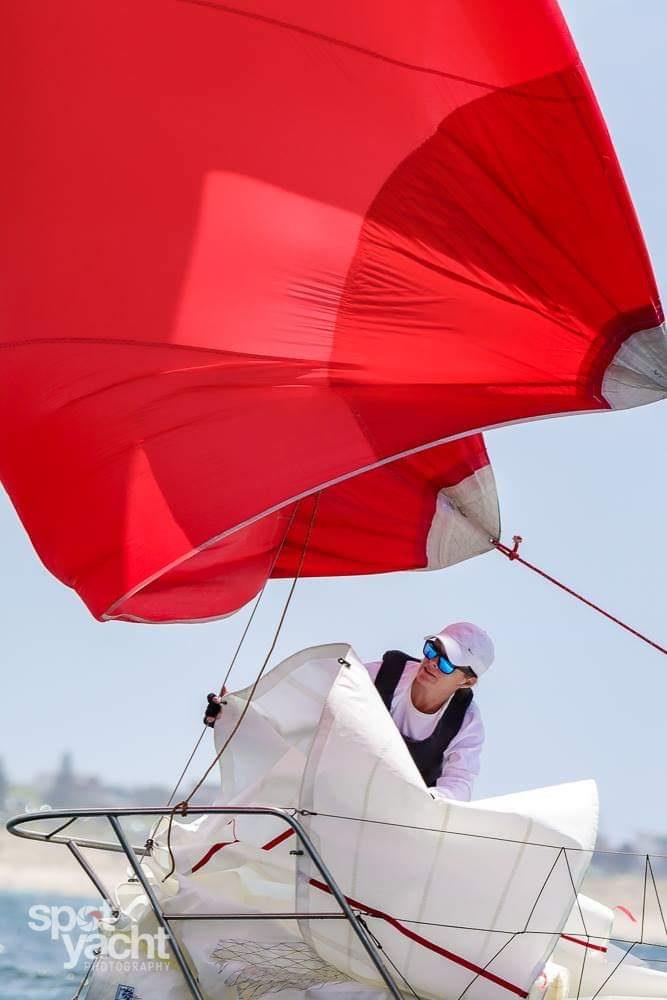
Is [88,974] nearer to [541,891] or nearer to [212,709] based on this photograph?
[212,709]

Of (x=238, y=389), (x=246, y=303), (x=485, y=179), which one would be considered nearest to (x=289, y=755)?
(x=238, y=389)

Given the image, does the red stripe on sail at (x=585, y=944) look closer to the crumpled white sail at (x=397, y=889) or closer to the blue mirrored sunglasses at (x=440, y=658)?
the crumpled white sail at (x=397, y=889)

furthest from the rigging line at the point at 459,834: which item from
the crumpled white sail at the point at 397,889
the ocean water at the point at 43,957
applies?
the ocean water at the point at 43,957

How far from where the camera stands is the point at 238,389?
3873 mm

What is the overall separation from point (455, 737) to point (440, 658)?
1.07 feet

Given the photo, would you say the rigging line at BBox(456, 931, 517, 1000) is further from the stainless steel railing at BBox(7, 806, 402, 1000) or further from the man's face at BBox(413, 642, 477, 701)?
the man's face at BBox(413, 642, 477, 701)

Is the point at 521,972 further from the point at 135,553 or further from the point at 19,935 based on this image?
the point at 19,935

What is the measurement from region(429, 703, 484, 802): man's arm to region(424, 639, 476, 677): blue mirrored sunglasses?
22 cm

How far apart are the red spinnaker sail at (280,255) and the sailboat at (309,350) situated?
1 cm

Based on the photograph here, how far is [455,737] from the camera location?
411cm

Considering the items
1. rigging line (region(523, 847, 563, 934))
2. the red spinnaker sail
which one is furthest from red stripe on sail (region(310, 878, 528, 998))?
the red spinnaker sail

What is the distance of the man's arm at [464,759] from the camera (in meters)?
3.84

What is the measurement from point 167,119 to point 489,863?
2.82 metres

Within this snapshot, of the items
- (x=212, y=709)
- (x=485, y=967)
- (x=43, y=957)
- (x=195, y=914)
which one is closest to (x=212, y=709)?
(x=212, y=709)
